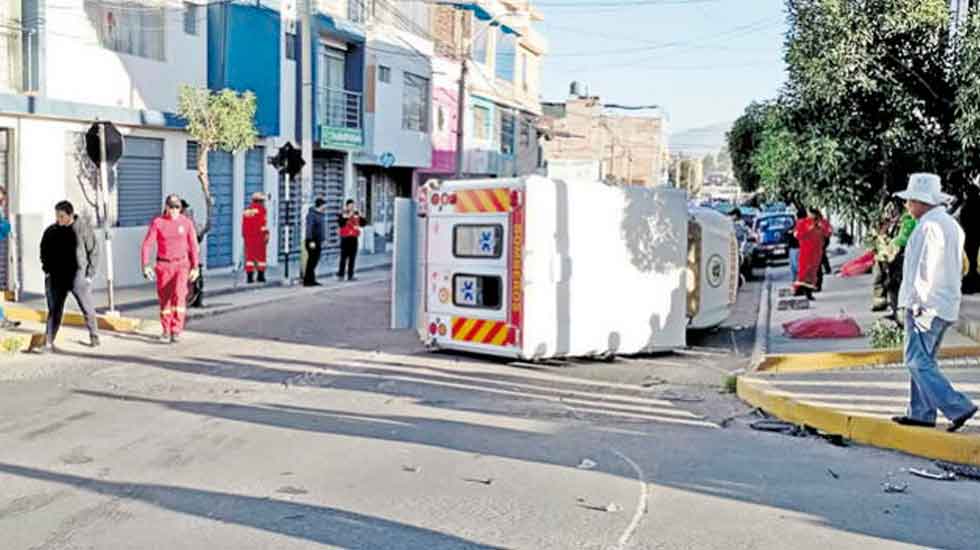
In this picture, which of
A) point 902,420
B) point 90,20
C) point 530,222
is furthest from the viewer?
point 90,20

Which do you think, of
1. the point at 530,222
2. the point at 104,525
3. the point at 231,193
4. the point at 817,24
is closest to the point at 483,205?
the point at 530,222

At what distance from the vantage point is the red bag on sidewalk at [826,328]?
1535 cm

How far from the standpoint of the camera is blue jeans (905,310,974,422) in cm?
838

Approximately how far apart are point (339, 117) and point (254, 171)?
19.8ft

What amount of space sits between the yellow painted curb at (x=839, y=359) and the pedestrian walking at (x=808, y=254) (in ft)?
24.7

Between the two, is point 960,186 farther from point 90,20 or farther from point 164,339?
point 90,20

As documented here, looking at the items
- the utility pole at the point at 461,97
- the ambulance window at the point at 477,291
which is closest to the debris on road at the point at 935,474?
the ambulance window at the point at 477,291

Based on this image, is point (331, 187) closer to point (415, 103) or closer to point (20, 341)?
point (415, 103)

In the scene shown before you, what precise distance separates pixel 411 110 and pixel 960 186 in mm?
25561

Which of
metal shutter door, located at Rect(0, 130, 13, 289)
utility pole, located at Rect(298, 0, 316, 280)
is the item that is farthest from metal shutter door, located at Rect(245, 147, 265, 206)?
metal shutter door, located at Rect(0, 130, 13, 289)

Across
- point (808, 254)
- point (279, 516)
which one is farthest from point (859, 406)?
point (808, 254)

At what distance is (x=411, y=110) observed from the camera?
39.4 metres

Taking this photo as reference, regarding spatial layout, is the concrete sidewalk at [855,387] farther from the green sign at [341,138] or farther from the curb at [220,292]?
the green sign at [341,138]

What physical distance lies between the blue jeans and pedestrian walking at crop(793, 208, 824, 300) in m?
Result: 12.0
